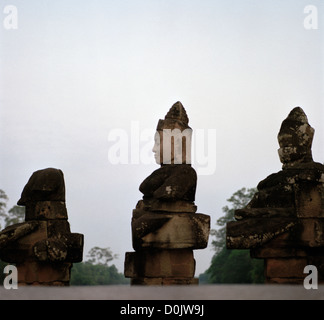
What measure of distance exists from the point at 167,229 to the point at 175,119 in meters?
2.06

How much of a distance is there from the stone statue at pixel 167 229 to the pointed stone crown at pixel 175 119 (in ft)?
2.34

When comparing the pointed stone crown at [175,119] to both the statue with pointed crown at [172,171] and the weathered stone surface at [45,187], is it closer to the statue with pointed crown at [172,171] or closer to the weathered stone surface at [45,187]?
the statue with pointed crown at [172,171]

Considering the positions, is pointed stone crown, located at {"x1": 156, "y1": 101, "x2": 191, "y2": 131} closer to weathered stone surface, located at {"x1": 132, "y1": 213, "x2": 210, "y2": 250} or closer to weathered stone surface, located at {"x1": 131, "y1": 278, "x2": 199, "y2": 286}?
weathered stone surface, located at {"x1": 132, "y1": 213, "x2": 210, "y2": 250}

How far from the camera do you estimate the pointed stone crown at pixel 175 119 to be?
10.3 m

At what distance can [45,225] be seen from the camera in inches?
403

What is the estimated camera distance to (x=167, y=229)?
31.3 ft

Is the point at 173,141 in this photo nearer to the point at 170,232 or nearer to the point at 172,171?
the point at 172,171

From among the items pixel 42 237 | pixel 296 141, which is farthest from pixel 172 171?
pixel 42 237

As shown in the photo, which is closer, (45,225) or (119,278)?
(45,225)

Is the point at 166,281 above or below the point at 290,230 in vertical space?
below

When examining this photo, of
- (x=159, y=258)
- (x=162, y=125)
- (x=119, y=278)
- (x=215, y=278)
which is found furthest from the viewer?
(x=119, y=278)
